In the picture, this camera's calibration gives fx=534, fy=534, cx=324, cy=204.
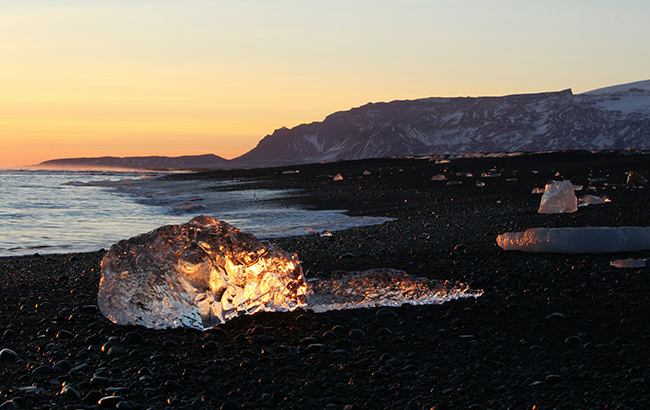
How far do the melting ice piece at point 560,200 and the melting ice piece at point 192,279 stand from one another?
785 centimetres

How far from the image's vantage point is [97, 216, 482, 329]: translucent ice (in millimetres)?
4961

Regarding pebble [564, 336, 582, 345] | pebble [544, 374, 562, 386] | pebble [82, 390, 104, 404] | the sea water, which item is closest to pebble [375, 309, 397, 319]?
pebble [564, 336, 582, 345]

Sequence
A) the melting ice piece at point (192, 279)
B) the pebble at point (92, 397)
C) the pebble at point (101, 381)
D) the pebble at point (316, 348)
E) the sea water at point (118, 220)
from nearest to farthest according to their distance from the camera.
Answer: the pebble at point (92, 397), the pebble at point (101, 381), the pebble at point (316, 348), the melting ice piece at point (192, 279), the sea water at point (118, 220)

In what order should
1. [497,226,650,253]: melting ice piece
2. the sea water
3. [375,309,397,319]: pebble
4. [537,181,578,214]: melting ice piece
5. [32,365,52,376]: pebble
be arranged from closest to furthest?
1. [32,365,52,376]: pebble
2. [375,309,397,319]: pebble
3. [497,226,650,253]: melting ice piece
4. [537,181,578,214]: melting ice piece
5. the sea water

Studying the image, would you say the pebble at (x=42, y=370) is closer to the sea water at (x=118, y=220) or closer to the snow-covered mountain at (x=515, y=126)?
the sea water at (x=118, y=220)

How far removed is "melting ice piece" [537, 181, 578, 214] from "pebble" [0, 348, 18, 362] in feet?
33.9

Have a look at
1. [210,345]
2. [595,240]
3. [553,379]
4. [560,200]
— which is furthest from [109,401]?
[560,200]

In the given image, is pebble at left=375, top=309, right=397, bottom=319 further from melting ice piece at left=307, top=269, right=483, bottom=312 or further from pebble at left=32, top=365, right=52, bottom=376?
pebble at left=32, top=365, right=52, bottom=376

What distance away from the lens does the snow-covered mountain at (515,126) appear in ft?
417

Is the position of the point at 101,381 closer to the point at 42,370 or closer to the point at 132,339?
the point at 42,370

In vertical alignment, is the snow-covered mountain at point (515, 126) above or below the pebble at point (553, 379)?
above

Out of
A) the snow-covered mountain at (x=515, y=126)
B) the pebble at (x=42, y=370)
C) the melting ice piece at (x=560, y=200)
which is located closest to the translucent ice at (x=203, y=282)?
the pebble at (x=42, y=370)

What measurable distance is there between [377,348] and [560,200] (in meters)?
8.58

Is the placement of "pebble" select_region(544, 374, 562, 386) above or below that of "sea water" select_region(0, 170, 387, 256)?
below
